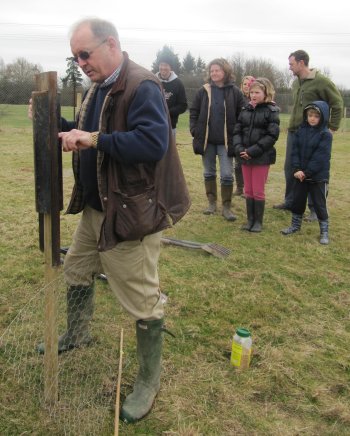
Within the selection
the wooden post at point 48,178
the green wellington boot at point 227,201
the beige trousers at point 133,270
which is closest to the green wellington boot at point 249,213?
the green wellington boot at point 227,201

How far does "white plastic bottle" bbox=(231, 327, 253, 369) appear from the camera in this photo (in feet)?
9.01

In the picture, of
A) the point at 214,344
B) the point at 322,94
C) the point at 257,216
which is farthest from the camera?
the point at 322,94

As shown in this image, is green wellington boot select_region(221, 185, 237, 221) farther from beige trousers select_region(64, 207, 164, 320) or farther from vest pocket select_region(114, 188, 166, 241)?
vest pocket select_region(114, 188, 166, 241)

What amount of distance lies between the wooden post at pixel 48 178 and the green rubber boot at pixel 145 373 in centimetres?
47

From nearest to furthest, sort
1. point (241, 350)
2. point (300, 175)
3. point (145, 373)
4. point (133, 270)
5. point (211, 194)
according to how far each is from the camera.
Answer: point (133, 270)
point (145, 373)
point (241, 350)
point (300, 175)
point (211, 194)

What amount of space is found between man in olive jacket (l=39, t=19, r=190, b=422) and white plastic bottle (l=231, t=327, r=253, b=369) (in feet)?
1.76

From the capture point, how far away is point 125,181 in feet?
6.85

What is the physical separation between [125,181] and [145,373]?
1.11 meters

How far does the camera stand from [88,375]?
2662 millimetres

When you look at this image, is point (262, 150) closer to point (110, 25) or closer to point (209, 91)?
point (209, 91)

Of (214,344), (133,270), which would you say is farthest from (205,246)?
(133,270)

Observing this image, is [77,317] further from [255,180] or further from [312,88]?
[312,88]

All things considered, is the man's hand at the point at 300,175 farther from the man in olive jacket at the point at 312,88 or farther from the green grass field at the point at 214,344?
the man in olive jacket at the point at 312,88

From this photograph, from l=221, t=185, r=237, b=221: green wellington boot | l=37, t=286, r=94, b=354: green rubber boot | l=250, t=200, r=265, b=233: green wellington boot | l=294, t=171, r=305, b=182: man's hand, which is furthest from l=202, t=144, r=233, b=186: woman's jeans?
l=37, t=286, r=94, b=354: green rubber boot
